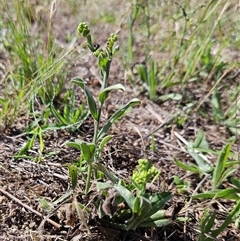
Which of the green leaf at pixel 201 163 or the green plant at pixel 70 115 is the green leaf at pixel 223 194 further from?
the green plant at pixel 70 115

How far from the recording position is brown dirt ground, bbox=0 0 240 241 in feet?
4.87

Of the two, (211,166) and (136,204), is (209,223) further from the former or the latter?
(211,166)

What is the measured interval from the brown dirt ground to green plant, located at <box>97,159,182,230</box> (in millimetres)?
63

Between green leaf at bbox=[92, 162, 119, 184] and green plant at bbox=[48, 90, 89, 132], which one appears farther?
green plant at bbox=[48, 90, 89, 132]

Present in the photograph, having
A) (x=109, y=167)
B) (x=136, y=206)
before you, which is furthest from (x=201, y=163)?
(x=136, y=206)

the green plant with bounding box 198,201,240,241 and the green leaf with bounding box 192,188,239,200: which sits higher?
Answer: the green leaf with bounding box 192,188,239,200

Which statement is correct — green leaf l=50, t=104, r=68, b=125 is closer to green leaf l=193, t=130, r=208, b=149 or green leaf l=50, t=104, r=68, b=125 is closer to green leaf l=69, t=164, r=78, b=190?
green leaf l=69, t=164, r=78, b=190

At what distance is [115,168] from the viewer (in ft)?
5.84

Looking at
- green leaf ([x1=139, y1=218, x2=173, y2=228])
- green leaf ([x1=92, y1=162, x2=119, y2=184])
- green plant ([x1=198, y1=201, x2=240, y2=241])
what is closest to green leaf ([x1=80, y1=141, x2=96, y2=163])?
green leaf ([x1=92, y1=162, x2=119, y2=184])

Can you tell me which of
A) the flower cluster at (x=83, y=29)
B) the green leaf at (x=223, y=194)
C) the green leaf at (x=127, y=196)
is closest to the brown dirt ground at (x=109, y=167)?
the green leaf at (x=223, y=194)

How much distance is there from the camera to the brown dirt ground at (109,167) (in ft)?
4.87

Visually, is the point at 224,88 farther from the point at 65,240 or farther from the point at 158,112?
the point at 65,240

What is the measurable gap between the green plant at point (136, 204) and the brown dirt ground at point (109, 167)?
63 millimetres

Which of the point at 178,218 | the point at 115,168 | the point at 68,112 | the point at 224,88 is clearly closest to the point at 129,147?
the point at 115,168
